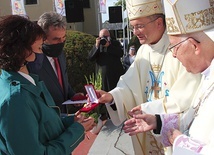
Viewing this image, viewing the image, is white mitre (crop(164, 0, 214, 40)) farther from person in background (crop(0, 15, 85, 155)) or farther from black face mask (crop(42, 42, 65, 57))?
black face mask (crop(42, 42, 65, 57))

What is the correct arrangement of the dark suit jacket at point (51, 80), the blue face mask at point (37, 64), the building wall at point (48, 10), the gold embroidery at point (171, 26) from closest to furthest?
the gold embroidery at point (171, 26) → the blue face mask at point (37, 64) → the dark suit jacket at point (51, 80) → the building wall at point (48, 10)

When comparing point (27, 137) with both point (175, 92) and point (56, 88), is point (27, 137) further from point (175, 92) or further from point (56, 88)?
point (56, 88)

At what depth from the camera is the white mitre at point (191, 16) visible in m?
1.59

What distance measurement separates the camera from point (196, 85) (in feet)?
7.12

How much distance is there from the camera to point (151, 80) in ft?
8.52

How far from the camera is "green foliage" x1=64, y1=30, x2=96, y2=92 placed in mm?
6996

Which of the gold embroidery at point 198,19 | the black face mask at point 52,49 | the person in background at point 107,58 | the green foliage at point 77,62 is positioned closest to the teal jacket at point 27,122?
→ the gold embroidery at point 198,19

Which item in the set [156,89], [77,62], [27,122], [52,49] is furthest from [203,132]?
[77,62]

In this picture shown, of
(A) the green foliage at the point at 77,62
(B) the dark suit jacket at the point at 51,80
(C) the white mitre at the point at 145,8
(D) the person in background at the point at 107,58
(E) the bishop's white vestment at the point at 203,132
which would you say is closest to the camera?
(E) the bishop's white vestment at the point at 203,132

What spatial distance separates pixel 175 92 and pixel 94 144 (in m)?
2.84

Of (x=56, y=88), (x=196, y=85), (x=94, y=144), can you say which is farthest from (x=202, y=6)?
(x=94, y=144)

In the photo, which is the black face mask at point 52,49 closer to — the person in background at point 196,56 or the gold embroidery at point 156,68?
the gold embroidery at point 156,68

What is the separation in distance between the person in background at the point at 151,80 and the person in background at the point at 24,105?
74 cm

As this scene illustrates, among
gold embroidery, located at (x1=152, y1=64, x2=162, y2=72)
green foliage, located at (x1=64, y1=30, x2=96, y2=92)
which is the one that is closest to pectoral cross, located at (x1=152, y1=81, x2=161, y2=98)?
gold embroidery, located at (x1=152, y1=64, x2=162, y2=72)
